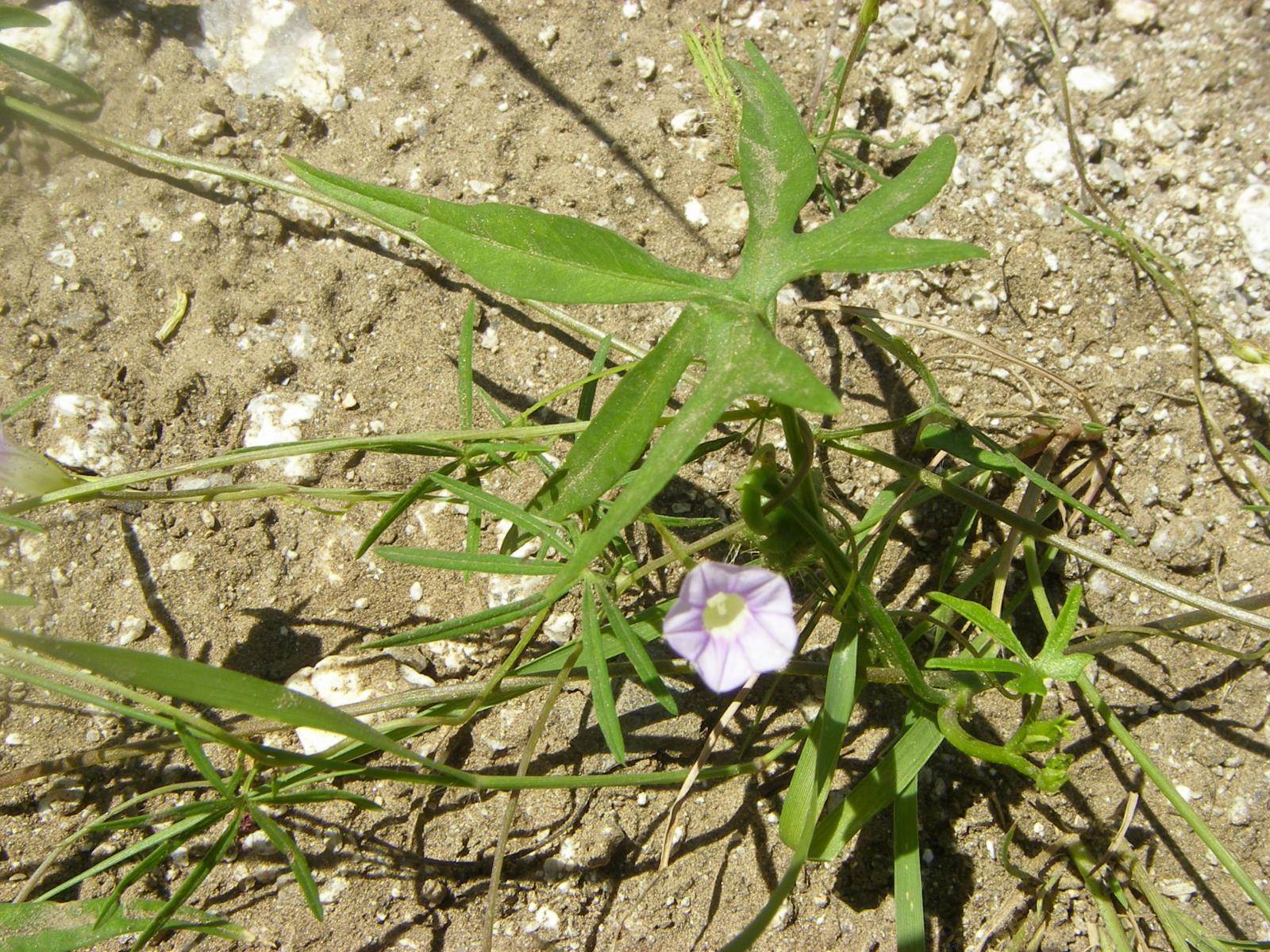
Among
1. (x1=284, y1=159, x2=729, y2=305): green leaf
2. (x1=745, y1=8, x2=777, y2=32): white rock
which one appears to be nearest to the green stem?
(x1=284, y1=159, x2=729, y2=305): green leaf

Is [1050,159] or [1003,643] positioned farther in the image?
[1050,159]

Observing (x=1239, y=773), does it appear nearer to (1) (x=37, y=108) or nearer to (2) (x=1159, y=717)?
(2) (x=1159, y=717)

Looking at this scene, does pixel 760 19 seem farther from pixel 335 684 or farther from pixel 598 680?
pixel 335 684

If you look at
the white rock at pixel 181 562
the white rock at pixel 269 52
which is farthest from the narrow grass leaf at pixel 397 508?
the white rock at pixel 269 52

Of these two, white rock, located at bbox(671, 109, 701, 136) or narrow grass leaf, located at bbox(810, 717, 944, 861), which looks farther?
white rock, located at bbox(671, 109, 701, 136)

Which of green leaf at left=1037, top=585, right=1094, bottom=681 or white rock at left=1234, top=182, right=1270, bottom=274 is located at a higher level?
white rock at left=1234, top=182, right=1270, bottom=274

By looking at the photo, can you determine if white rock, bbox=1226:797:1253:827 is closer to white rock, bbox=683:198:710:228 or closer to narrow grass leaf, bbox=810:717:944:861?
narrow grass leaf, bbox=810:717:944:861

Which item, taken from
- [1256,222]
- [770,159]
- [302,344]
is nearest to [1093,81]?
[1256,222]

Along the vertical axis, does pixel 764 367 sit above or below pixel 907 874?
above
